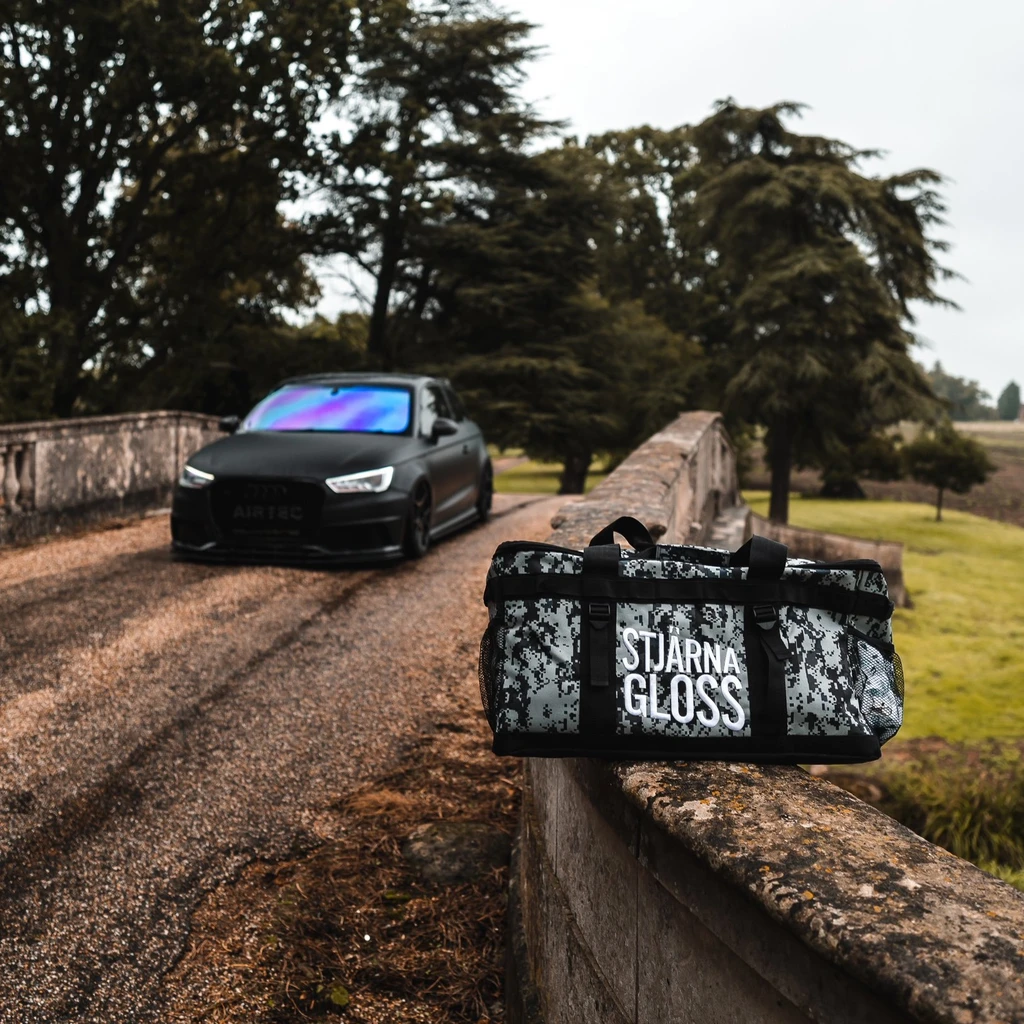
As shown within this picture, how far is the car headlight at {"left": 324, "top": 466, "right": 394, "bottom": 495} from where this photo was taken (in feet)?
27.7

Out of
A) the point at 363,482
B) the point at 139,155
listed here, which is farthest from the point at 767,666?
the point at 139,155

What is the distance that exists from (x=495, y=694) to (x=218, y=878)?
6.56 feet

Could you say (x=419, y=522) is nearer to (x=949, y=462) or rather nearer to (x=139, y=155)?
(x=139, y=155)

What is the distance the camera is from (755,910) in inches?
67.4

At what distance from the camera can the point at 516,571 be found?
239cm

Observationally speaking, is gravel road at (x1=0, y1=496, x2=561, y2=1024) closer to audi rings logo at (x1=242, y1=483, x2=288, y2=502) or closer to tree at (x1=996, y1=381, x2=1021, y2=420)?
audi rings logo at (x1=242, y1=483, x2=288, y2=502)

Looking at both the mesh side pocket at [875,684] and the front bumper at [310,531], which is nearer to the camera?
the mesh side pocket at [875,684]

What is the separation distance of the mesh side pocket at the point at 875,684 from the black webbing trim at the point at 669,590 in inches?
5.1

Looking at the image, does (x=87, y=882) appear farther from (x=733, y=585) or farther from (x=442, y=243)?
(x=442, y=243)

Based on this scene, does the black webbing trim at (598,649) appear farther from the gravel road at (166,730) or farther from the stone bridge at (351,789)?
the gravel road at (166,730)

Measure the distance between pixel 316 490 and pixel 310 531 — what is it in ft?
1.05

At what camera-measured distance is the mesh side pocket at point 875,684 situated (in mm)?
2389

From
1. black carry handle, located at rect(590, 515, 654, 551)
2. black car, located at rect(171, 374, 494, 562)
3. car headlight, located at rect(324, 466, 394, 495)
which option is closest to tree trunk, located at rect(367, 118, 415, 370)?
black car, located at rect(171, 374, 494, 562)

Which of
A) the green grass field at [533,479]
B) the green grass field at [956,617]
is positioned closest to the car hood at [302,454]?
the green grass field at [956,617]
